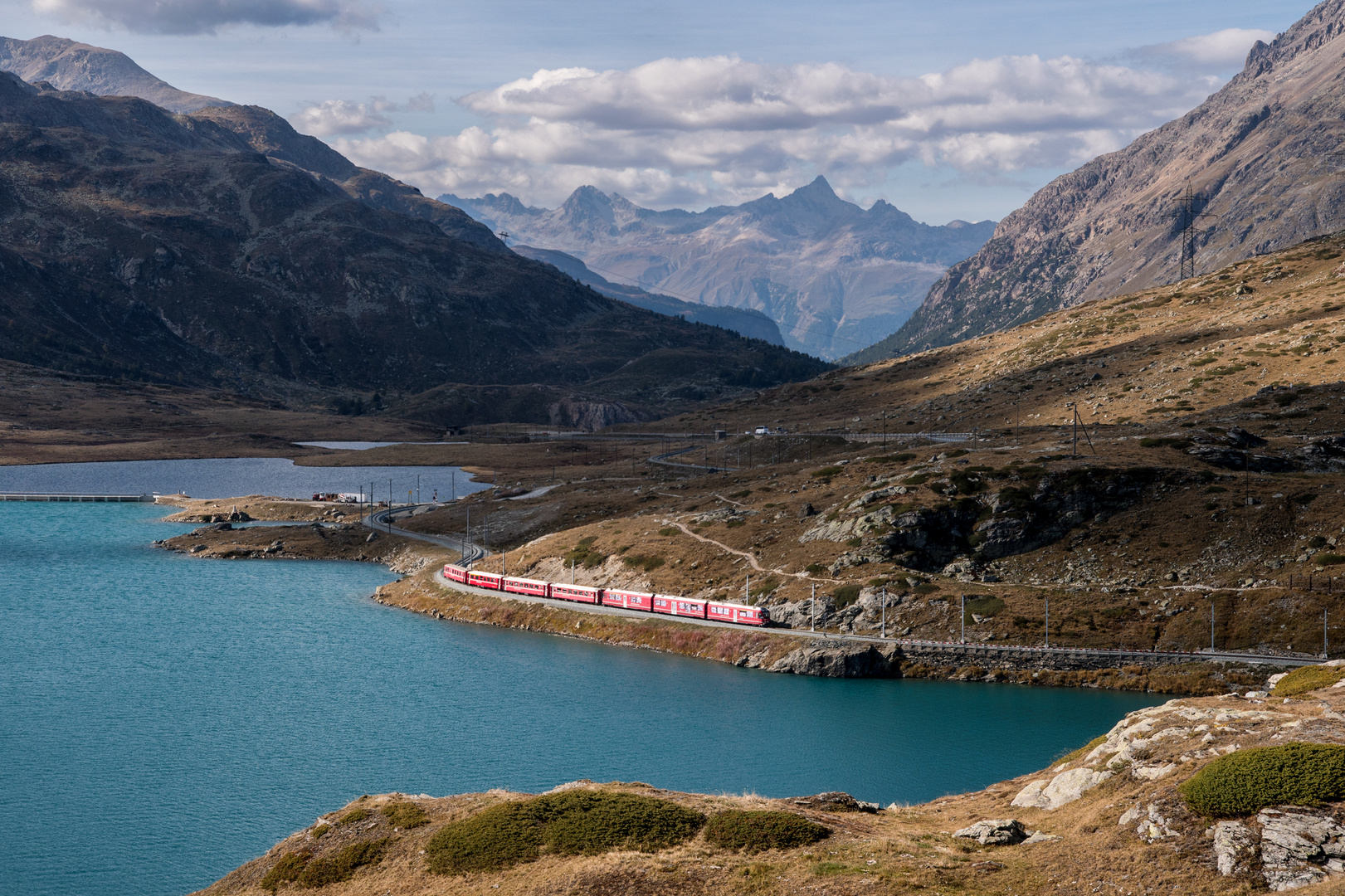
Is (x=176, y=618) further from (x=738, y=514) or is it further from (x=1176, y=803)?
(x=1176, y=803)

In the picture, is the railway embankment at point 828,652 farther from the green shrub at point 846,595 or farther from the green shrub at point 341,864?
the green shrub at point 341,864

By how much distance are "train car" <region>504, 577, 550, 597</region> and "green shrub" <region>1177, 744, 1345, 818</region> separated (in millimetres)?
109797

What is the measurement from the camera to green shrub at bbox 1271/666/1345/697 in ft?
200

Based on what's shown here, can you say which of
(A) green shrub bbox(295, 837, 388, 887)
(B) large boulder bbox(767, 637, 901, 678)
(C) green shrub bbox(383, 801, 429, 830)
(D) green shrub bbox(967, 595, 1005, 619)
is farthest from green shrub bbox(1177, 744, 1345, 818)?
(D) green shrub bbox(967, 595, 1005, 619)

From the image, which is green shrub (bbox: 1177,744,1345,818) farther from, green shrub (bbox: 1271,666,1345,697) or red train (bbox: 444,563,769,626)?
red train (bbox: 444,563,769,626)

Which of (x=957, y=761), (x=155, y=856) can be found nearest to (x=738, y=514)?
(x=957, y=761)

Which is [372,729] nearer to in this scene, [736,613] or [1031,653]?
[736,613]

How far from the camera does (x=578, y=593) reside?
141625mm

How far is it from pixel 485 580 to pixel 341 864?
101 m

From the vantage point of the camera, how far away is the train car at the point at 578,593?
140 meters

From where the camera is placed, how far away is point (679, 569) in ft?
462

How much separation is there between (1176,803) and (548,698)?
72858mm

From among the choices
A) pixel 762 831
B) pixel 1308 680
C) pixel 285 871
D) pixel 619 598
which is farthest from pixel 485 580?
pixel 1308 680

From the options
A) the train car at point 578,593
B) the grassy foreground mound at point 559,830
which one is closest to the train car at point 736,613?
the train car at point 578,593
